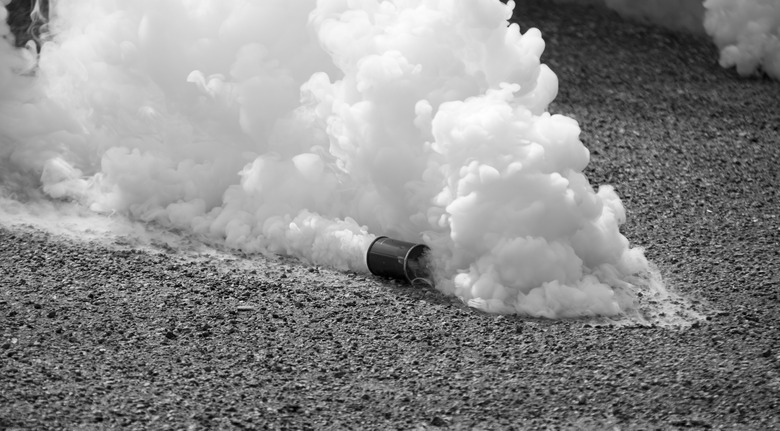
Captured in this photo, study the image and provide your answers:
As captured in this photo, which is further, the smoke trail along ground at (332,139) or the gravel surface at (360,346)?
the smoke trail along ground at (332,139)

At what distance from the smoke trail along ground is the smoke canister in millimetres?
102

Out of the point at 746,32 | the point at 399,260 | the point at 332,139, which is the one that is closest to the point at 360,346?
the point at 399,260

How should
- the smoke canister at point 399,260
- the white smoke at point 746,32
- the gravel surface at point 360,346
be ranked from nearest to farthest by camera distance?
the gravel surface at point 360,346
the smoke canister at point 399,260
the white smoke at point 746,32

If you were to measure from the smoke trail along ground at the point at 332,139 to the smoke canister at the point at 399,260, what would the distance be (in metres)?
0.10

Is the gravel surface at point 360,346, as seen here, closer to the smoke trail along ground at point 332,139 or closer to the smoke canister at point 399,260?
the smoke canister at point 399,260

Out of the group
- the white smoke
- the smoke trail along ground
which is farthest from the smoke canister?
the white smoke

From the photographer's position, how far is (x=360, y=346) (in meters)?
6.04

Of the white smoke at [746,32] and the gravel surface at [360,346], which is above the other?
the white smoke at [746,32]

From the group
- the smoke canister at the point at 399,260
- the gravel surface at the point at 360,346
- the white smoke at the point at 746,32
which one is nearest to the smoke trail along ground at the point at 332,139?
the smoke canister at the point at 399,260

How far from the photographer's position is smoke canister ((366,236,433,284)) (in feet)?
22.4

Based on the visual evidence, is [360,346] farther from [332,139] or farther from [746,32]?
[746,32]

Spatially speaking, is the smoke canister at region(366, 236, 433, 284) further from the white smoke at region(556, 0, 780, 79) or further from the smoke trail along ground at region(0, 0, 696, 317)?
the white smoke at region(556, 0, 780, 79)

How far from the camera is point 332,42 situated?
7.40m

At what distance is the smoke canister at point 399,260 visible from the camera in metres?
6.82
